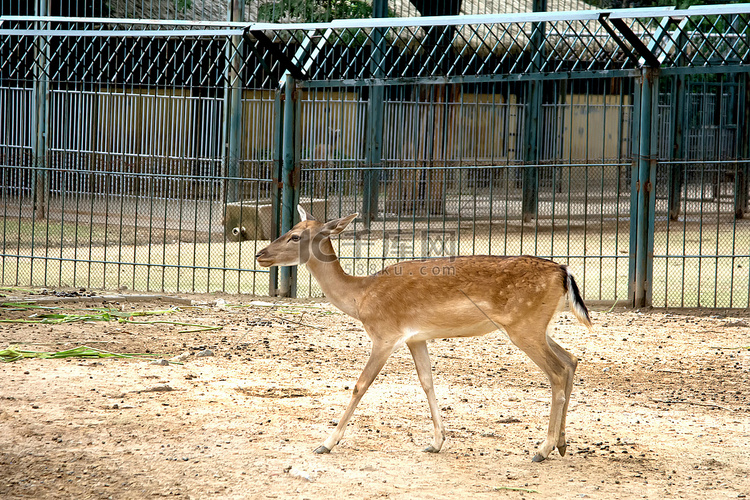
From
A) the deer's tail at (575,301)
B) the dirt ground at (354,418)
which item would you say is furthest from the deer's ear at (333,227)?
the deer's tail at (575,301)

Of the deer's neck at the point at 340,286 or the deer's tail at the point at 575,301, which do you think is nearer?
the deer's tail at the point at 575,301

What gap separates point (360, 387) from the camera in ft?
16.9

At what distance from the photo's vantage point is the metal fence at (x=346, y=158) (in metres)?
9.49

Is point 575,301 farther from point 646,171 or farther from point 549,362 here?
point 646,171

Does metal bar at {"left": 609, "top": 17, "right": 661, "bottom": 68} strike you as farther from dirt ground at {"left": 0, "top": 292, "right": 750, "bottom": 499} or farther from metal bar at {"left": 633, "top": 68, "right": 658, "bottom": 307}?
dirt ground at {"left": 0, "top": 292, "right": 750, "bottom": 499}

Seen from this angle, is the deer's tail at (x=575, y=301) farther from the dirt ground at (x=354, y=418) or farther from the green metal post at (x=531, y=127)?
the green metal post at (x=531, y=127)

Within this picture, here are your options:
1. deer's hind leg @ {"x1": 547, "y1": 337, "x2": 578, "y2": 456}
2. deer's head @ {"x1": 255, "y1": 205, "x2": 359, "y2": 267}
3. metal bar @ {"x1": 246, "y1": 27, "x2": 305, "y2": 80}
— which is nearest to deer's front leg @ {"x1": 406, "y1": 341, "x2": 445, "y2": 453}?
deer's hind leg @ {"x1": 547, "y1": 337, "x2": 578, "y2": 456}

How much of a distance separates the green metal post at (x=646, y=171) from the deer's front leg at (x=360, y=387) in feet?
15.6

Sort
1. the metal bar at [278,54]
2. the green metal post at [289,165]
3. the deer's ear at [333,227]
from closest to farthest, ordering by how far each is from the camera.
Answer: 1. the deer's ear at [333,227]
2. the metal bar at [278,54]
3. the green metal post at [289,165]

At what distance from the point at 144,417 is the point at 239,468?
1.05m

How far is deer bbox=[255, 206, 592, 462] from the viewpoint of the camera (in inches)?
203

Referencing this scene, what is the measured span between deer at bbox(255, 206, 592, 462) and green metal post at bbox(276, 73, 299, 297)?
165 inches

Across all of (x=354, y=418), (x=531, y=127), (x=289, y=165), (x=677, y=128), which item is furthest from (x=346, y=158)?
(x=354, y=418)

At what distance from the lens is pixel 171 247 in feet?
43.1
